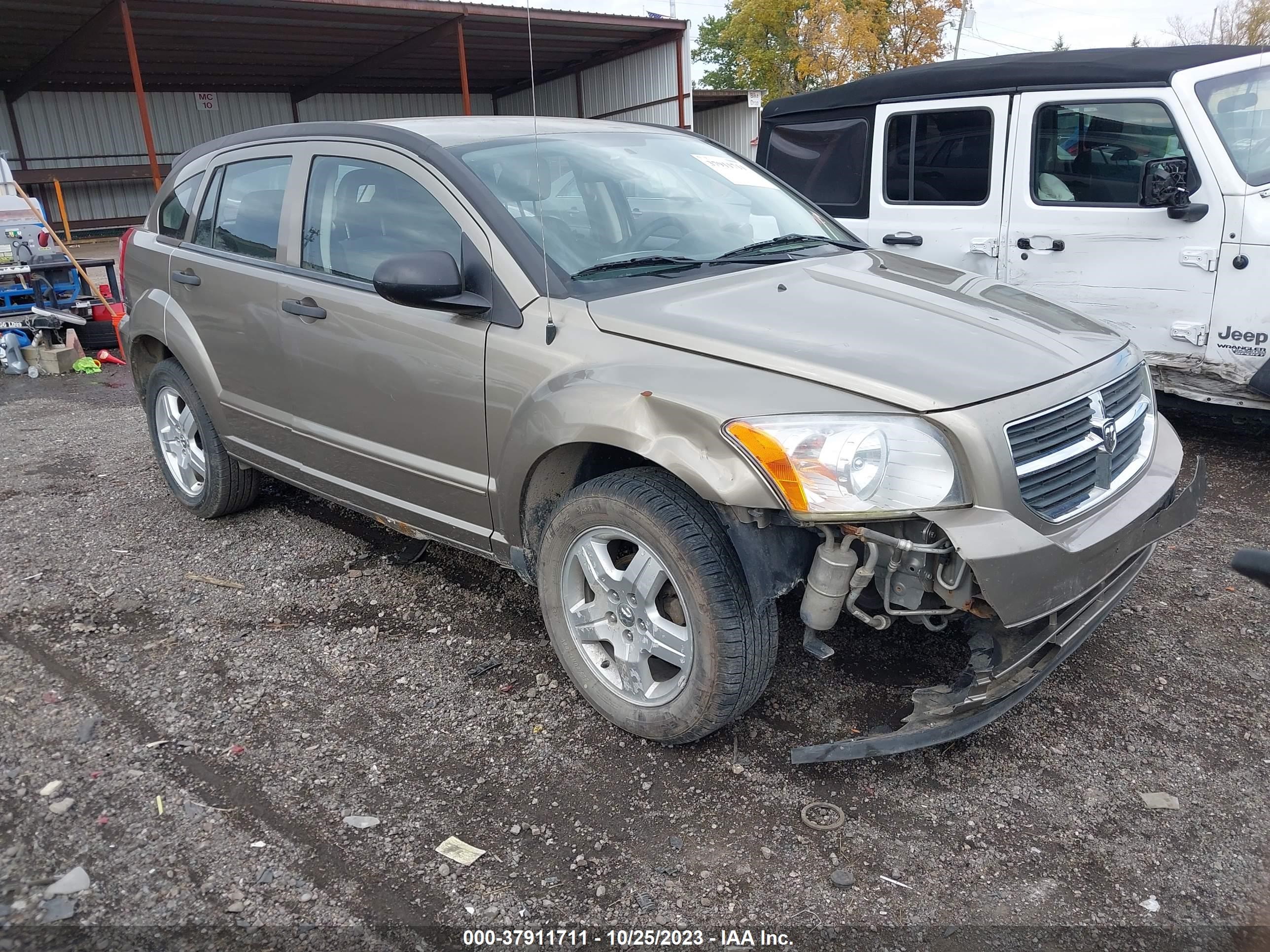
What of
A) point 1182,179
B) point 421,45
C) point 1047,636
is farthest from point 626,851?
point 421,45

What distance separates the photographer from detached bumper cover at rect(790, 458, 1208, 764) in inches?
94.4

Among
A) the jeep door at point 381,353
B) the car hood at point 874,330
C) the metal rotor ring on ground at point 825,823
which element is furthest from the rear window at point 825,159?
the metal rotor ring on ground at point 825,823

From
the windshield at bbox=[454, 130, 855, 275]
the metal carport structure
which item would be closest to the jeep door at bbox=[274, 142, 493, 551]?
the windshield at bbox=[454, 130, 855, 275]

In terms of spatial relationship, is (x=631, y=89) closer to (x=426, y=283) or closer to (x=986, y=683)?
(x=426, y=283)

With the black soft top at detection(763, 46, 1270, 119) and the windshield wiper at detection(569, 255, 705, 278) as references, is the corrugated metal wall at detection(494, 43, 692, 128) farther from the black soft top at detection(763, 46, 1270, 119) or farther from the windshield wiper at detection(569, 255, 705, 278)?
the windshield wiper at detection(569, 255, 705, 278)

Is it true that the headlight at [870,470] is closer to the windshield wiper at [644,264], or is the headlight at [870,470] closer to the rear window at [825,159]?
the windshield wiper at [644,264]

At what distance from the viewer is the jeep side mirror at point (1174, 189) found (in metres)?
4.86

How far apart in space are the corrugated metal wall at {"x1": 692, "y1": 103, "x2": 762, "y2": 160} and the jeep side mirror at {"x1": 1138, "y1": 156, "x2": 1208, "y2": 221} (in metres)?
24.6

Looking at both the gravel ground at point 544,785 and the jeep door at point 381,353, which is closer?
the gravel ground at point 544,785

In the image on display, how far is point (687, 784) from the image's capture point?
268cm

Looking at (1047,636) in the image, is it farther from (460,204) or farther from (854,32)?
(854,32)

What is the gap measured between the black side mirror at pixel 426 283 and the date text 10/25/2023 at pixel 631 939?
179 cm

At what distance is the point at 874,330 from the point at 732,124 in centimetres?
2991

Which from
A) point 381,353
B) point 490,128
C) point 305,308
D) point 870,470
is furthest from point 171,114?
point 870,470
